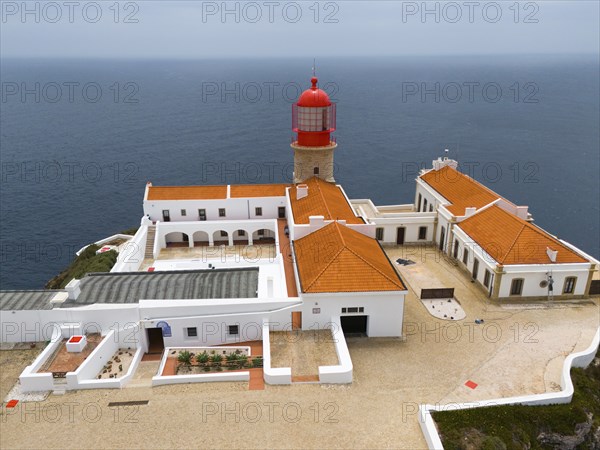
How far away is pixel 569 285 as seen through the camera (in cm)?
3216

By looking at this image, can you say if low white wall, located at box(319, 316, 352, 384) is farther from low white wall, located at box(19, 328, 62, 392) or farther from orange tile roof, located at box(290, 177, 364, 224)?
low white wall, located at box(19, 328, 62, 392)

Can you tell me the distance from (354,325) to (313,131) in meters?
22.0

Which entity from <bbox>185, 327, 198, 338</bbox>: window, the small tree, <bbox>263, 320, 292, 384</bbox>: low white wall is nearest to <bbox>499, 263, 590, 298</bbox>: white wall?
<bbox>263, 320, 292, 384</bbox>: low white wall

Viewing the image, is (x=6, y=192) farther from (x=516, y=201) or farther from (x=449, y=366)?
(x=516, y=201)

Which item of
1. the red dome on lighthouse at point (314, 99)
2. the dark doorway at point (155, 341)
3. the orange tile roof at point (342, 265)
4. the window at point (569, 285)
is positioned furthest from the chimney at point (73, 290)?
the window at point (569, 285)

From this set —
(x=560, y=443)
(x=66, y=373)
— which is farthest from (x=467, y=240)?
(x=66, y=373)

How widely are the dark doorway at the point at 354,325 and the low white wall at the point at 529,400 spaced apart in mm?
7474

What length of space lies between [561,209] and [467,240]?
1846 inches

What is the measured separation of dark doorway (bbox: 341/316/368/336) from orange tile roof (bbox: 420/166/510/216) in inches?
648

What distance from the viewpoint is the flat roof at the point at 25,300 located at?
27.2 metres

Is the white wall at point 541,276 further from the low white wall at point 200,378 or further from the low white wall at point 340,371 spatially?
the low white wall at point 200,378

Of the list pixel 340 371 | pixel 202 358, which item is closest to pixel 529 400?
pixel 340 371

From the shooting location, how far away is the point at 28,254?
6047 centimetres

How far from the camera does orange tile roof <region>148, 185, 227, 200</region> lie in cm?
4506
